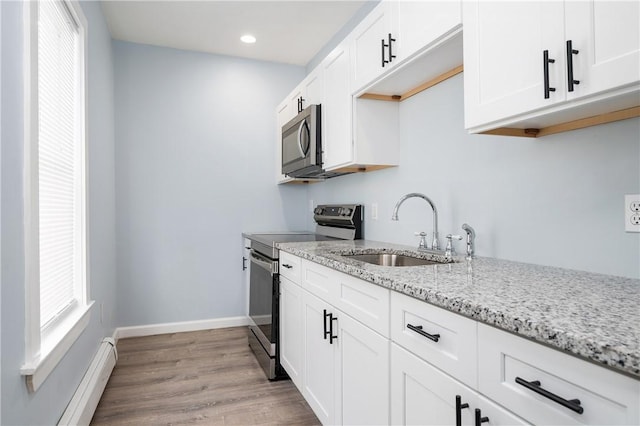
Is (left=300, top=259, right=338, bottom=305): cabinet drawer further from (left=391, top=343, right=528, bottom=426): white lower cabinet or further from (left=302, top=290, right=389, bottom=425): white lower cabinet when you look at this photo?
(left=391, top=343, right=528, bottom=426): white lower cabinet

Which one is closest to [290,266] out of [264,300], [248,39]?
[264,300]

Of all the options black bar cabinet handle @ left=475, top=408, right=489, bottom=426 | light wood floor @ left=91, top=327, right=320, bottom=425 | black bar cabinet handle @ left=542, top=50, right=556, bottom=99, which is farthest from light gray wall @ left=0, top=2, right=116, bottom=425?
black bar cabinet handle @ left=542, top=50, right=556, bottom=99

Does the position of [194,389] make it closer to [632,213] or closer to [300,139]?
[300,139]

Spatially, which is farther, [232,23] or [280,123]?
[280,123]

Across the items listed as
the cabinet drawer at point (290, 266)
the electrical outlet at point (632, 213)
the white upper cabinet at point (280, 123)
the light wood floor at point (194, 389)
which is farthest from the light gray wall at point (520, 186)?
the white upper cabinet at point (280, 123)

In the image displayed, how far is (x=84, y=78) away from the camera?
2.21 m

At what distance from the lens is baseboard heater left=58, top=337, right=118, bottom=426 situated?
1771 mm

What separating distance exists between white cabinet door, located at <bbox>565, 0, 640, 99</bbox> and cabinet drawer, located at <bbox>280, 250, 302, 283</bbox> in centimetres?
149

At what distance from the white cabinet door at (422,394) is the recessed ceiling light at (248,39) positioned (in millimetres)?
2973

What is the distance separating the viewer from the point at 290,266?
2238mm

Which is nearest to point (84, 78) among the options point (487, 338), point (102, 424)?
point (102, 424)

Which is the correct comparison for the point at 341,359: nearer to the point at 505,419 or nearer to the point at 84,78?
the point at 505,419

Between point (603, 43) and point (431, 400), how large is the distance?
100cm

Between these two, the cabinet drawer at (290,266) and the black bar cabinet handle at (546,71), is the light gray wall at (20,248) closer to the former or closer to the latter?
the cabinet drawer at (290,266)
